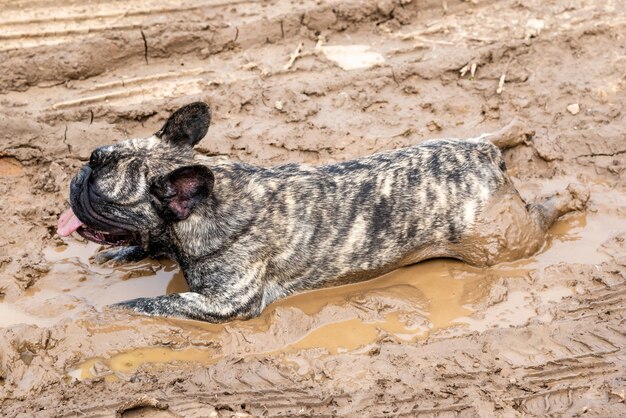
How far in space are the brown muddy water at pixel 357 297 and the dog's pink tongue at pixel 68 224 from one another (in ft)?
1.78

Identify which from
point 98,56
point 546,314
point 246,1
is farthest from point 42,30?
point 546,314

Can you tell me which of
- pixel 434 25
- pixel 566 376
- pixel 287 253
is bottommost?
pixel 566 376

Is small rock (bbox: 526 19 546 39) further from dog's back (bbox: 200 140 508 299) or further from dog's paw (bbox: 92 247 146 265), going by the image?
dog's paw (bbox: 92 247 146 265)

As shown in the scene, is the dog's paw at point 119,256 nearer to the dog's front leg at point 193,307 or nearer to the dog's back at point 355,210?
the dog's front leg at point 193,307

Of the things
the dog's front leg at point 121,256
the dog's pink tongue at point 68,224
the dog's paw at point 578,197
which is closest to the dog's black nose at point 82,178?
the dog's pink tongue at point 68,224

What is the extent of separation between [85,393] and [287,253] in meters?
1.80

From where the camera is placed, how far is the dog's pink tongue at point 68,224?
6.17m

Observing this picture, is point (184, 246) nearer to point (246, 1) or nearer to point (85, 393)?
point (85, 393)

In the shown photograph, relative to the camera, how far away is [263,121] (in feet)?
27.0

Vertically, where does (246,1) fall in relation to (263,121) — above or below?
above

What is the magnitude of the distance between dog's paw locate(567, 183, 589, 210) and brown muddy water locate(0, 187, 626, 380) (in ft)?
0.59

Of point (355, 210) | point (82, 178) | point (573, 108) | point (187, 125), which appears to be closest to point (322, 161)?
point (355, 210)

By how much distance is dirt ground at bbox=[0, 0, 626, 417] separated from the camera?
5.43 meters

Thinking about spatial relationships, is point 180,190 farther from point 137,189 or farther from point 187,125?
point 187,125
